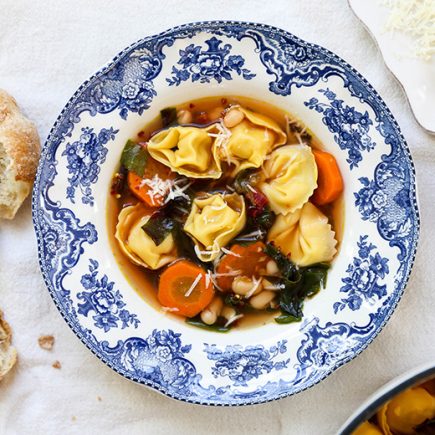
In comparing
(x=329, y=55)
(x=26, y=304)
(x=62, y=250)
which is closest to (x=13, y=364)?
(x=26, y=304)

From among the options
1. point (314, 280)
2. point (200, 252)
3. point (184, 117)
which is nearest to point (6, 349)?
point (200, 252)

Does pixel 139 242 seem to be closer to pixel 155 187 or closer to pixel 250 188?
pixel 155 187

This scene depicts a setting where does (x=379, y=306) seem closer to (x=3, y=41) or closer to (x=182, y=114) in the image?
(x=182, y=114)

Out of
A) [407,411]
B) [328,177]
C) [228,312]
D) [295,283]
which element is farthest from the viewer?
Answer: [228,312]

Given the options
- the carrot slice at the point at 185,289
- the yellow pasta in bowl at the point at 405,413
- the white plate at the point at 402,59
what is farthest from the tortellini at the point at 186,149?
the yellow pasta in bowl at the point at 405,413

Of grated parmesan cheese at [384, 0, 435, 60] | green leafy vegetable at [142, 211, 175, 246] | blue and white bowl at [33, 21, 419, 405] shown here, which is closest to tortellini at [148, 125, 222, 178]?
blue and white bowl at [33, 21, 419, 405]

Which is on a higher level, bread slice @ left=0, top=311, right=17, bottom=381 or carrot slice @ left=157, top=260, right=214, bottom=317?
carrot slice @ left=157, top=260, right=214, bottom=317

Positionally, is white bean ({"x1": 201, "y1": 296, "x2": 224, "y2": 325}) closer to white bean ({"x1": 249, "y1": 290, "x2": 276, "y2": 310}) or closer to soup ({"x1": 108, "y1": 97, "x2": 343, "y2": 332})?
soup ({"x1": 108, "y1": 97, "x2": 343, "y2": 332})

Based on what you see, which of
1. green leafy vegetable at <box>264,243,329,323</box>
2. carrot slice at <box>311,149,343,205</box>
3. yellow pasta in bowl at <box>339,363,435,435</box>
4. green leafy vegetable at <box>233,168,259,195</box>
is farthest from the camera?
green leafy vegetable at <box>233,168,259,195</box>
